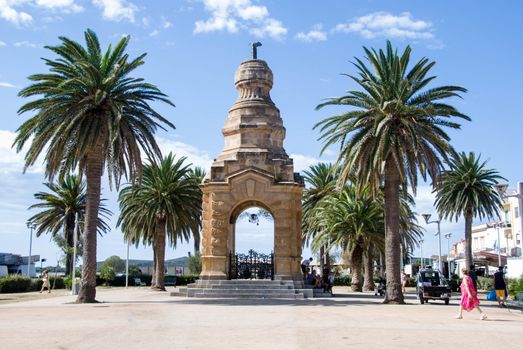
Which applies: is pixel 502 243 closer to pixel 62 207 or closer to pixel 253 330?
pixel 62 207

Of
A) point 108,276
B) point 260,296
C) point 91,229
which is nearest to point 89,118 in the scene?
point 91,229

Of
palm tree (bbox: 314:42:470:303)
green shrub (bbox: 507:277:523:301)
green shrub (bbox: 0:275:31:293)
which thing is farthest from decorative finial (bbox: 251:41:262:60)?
green shrub (bbox: 0:275:31:293)

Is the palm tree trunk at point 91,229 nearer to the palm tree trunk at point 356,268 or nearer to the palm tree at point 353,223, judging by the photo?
the palm tree at point 353,223

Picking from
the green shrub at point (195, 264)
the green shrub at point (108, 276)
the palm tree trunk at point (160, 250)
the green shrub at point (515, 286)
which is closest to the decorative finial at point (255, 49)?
the palm tree trunk at point (160, 250)

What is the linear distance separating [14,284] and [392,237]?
32.1 m

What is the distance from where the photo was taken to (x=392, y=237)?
2680 centimetres

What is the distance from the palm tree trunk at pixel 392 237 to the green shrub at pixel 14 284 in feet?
102

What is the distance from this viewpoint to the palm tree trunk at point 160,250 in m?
42.8

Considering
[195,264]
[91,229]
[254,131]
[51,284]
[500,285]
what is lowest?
[51,284]

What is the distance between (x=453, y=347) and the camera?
11.5 m

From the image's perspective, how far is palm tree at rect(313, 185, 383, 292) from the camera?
39.6 m

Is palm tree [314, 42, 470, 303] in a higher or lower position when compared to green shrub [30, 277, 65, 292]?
higher

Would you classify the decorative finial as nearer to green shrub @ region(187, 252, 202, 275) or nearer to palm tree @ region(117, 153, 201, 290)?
palm tree @ region(117, 153, 201, 290)

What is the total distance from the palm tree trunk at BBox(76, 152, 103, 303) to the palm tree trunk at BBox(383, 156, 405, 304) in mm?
13457
